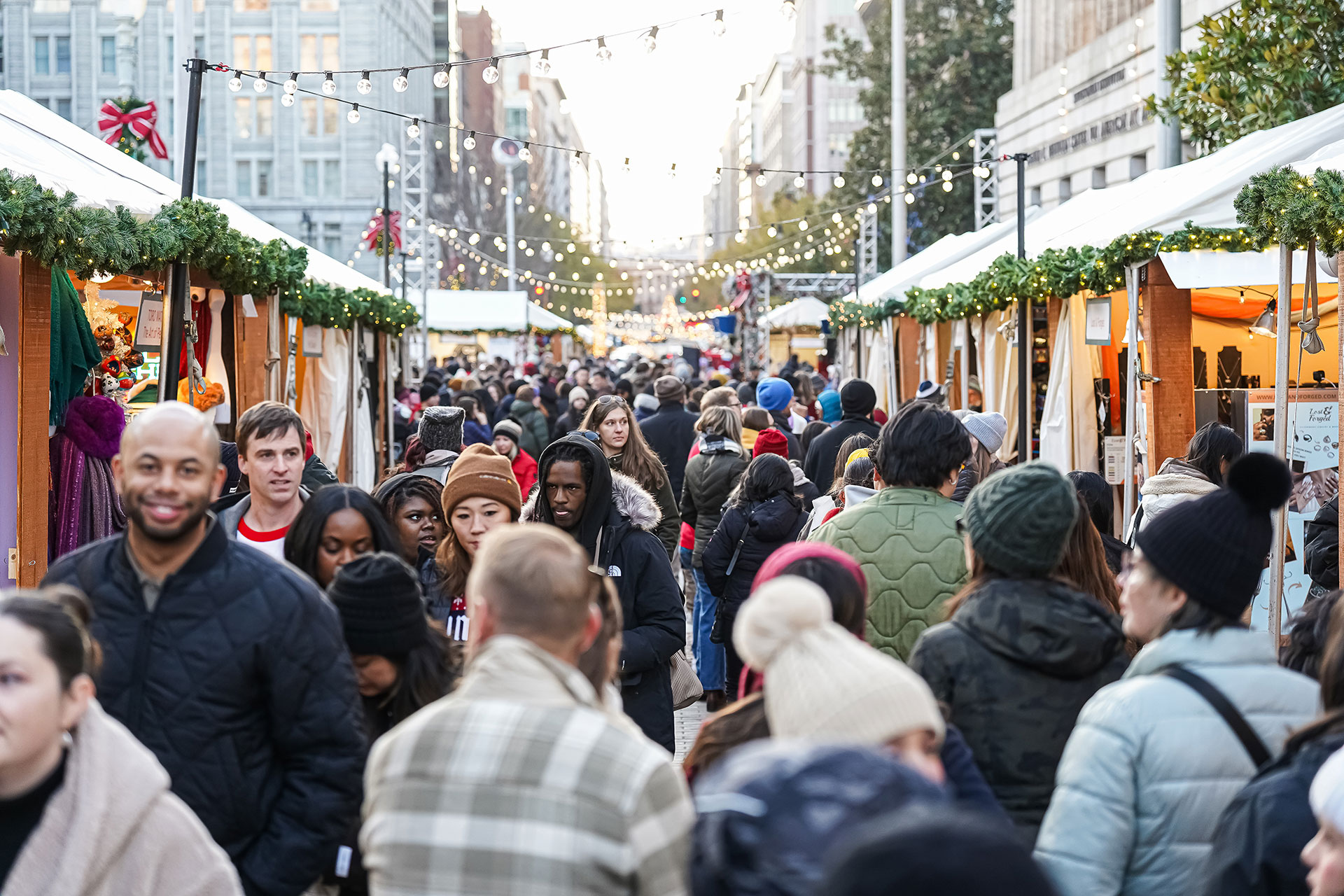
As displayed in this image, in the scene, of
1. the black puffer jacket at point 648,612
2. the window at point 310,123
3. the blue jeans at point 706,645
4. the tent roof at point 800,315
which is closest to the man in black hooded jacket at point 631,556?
the black puffer jacket at point 648,612

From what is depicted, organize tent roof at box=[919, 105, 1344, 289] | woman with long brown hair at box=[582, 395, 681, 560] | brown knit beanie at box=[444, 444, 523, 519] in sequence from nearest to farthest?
brown knit beanie at box=[444, 444, 523, 519]
tent roof at box=[919, 105, 1344, 289]
woman with long brown hair at box=[582, 395, 681, 560]

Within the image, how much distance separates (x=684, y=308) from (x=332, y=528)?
5973 inches

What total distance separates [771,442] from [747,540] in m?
1.45

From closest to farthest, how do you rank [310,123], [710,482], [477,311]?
[710,482]
[477,311]
[310,123]

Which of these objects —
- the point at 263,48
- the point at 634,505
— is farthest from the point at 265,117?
the point at 634,505

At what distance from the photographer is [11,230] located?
252 inches

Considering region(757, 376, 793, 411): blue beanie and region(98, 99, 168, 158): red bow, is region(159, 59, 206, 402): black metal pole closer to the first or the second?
region(757, 376, 793, 411): blue beanie

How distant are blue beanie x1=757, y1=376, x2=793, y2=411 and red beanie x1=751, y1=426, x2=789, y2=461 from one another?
3559 millimetres

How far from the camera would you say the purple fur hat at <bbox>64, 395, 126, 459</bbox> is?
738 cm

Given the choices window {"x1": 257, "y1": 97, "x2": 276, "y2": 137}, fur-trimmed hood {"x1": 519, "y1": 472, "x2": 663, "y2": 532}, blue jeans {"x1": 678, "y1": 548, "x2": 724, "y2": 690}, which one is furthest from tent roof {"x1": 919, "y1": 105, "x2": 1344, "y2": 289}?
window {"x1": 257, "y1": 97, "x2": 276, "y2": 137}

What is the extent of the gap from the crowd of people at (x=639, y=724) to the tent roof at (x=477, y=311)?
30.4m

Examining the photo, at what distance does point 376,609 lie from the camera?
3.76 meters

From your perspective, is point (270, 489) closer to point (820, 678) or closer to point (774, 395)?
point (820, 678)

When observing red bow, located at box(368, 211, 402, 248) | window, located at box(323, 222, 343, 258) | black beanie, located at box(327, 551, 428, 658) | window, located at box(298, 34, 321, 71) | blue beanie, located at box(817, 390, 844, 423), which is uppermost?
window, located at box(298, 34, 321, 71)
